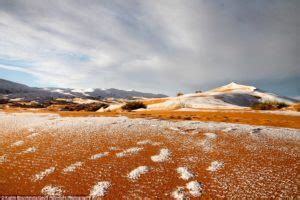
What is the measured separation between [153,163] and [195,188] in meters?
5.40

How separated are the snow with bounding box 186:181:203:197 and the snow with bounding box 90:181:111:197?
5.64 meters

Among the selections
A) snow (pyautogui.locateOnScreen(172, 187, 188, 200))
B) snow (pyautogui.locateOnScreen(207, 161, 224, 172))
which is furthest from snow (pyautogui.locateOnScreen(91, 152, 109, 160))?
snow (pyautogui.locateOnScreen(207, 161, 224, 172))

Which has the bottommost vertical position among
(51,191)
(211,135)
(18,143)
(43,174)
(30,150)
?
(51,191)

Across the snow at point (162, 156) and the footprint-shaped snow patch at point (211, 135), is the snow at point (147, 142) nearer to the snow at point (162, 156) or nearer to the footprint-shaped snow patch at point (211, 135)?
the snow at point (162, 156)

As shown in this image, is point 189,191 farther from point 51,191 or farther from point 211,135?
point 211,135

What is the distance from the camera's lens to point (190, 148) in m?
25.8

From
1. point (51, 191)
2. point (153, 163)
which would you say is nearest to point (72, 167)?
point (51, 191)

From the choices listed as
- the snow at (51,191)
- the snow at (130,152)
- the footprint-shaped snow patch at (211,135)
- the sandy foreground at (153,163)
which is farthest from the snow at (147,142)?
the snow at (51,191)

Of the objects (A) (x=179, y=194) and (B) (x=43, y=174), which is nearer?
(A) (x=179, y=194)

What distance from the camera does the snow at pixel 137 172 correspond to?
63.1 feet

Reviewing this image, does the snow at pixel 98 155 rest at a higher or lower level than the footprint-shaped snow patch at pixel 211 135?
lower

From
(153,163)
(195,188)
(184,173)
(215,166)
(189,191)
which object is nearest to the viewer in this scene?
(189,191)

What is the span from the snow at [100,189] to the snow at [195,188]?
5642mm

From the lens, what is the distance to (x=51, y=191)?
→ 17.7 metres
